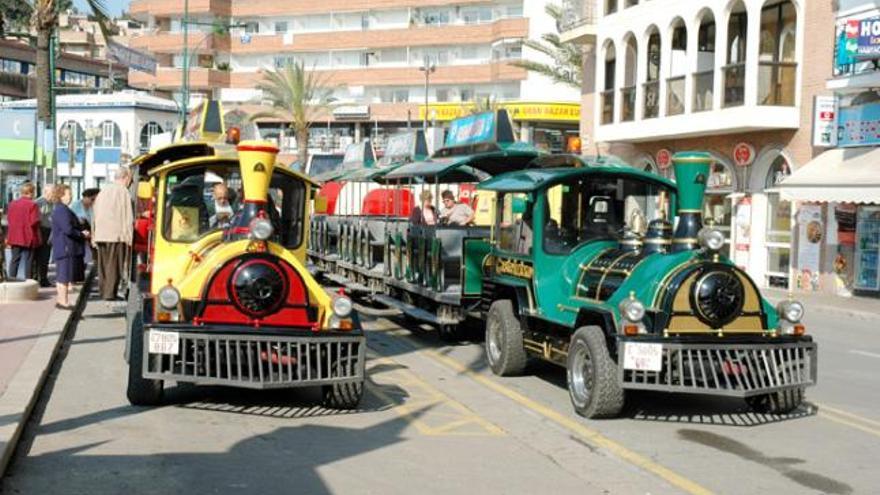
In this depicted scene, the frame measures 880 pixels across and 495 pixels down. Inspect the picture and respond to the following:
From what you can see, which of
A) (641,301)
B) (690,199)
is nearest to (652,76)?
(690,199)

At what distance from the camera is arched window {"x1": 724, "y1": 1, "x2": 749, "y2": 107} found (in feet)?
86.8

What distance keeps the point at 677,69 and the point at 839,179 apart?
903 centimetres

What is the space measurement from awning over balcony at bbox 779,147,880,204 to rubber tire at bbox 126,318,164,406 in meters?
16.4

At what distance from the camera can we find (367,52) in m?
70.8

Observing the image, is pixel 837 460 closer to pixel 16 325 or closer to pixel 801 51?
pixel 16 325

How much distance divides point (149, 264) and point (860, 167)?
1688 cm

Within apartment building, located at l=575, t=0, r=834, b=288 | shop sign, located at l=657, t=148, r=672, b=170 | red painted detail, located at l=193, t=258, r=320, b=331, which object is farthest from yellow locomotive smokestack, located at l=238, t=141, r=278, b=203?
shop sign, located at l=657, t=148, r=672, b=170

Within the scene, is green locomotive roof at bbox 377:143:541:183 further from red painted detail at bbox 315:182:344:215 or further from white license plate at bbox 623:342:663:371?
red painted detail at bbox 315:182:344:215

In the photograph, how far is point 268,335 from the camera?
326 inches

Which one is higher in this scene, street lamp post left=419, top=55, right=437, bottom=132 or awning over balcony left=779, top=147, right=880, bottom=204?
street lamp post left=419, top=55, right=437, bottom=132

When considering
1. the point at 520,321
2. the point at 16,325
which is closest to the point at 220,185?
the point at 520,321

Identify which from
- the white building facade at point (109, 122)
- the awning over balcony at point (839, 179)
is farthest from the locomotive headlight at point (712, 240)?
the white building facade at point (109, 122)

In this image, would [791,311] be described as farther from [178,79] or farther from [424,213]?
[178,79]

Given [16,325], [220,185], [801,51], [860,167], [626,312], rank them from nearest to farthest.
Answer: [626,312]
[220,185]
[16,325]
[860,167]
[801,51]
